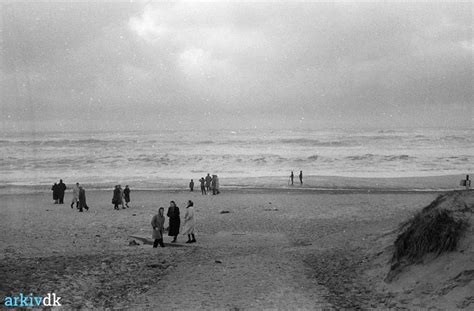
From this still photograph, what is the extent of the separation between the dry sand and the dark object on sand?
84cm

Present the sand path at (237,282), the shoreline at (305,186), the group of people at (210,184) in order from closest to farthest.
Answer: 1. the sand path at (237,282)
2. the group of people at (210,184)
3. the shoreline at (305,186)

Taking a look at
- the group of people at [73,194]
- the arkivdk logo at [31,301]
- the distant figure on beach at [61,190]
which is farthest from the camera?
the distant figure on beach at [61,190]

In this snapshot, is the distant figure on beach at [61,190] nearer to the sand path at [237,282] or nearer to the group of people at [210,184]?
the group of people at [210,184]

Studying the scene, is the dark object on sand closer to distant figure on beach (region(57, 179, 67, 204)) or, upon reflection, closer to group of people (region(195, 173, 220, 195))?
group of people (region(195, 173, 220, 195))

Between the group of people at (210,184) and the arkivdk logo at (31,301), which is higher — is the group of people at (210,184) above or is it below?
above

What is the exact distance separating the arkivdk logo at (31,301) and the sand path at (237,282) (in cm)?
152

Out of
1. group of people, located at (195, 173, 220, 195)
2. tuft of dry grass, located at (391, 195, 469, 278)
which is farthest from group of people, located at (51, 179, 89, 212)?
tuft of dry grass, located at (391, 195, 469, 278)

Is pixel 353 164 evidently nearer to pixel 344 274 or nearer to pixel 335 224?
pixel 335 224

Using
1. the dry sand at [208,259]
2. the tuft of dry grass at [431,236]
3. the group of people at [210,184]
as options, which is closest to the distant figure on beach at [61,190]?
the dry sand at [208,259]

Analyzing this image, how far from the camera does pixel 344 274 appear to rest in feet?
33.0

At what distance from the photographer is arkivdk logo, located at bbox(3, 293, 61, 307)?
7.80 meters

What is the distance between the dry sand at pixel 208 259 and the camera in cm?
862

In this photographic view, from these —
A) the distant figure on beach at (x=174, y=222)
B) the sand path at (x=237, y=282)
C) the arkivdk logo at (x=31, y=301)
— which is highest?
the distant figure on beach at (x=174, y=222)

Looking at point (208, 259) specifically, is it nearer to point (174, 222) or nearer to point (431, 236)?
point (174, 222)
